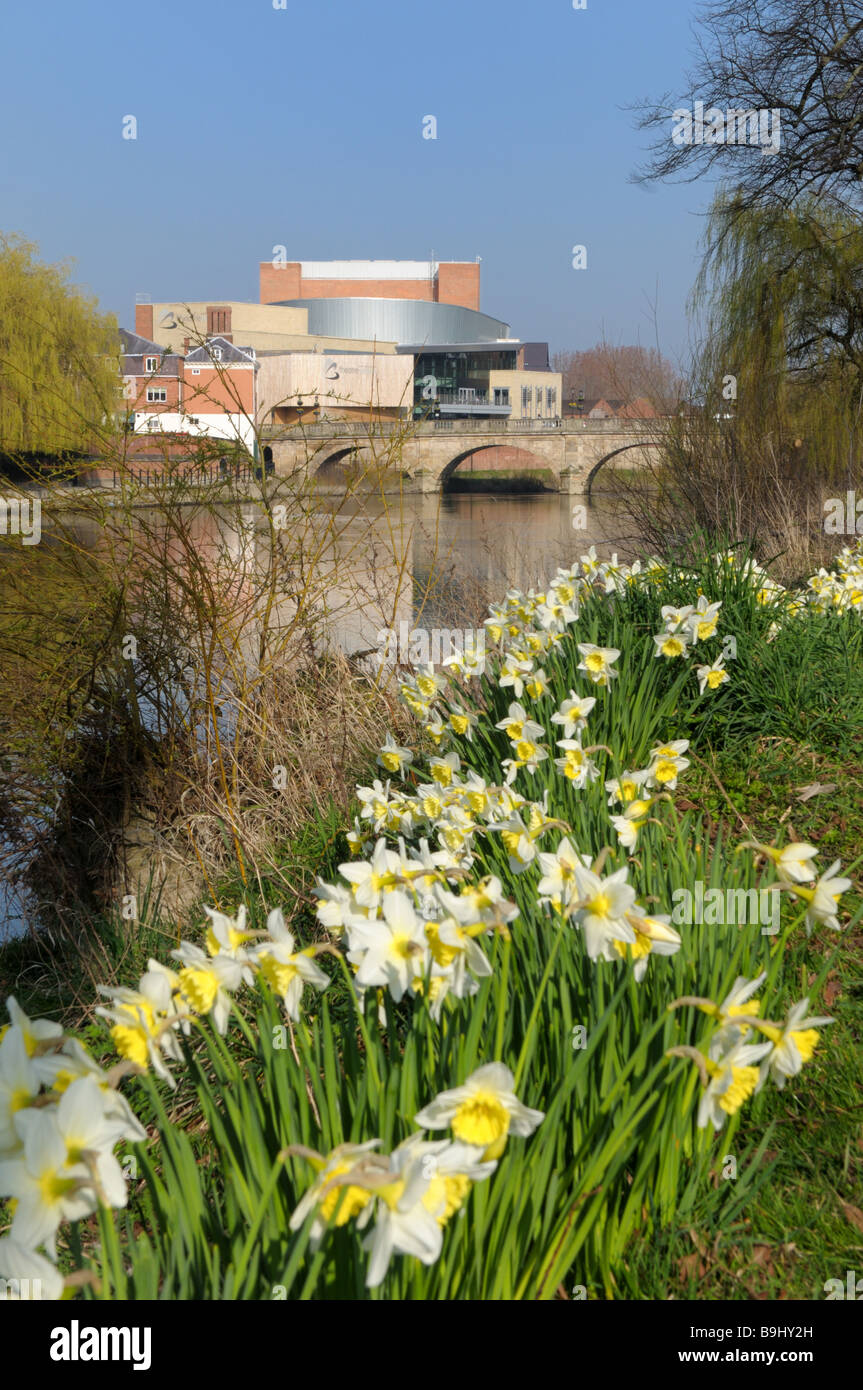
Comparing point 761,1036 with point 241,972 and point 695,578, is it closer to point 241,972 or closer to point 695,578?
point 241,972

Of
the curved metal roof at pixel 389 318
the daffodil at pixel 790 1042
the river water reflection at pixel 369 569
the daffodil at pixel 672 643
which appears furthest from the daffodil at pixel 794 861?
the curved metal roof at pixel 389 318

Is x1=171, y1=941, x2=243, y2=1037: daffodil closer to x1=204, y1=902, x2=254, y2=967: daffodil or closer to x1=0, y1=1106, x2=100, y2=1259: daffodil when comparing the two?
x1=204, y1=902, x2=254, y2=967: daffodil

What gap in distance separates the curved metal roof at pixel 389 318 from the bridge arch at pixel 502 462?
35.1m

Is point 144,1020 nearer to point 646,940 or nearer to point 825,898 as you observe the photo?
point 646,940

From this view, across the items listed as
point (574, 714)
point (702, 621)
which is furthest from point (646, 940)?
point (702, 621)

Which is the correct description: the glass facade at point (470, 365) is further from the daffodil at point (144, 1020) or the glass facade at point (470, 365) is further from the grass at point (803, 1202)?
the daffodil at point (144, 1020)

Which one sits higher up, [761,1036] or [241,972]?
[241,972]

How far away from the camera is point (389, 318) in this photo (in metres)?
85.2

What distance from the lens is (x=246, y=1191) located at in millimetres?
1444

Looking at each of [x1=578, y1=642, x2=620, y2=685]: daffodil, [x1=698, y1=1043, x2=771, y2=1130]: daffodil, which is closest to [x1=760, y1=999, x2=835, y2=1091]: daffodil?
[x1=698, y1=1043, x2=771, y2=1130]: daffodil

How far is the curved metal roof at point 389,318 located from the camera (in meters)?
84.2
